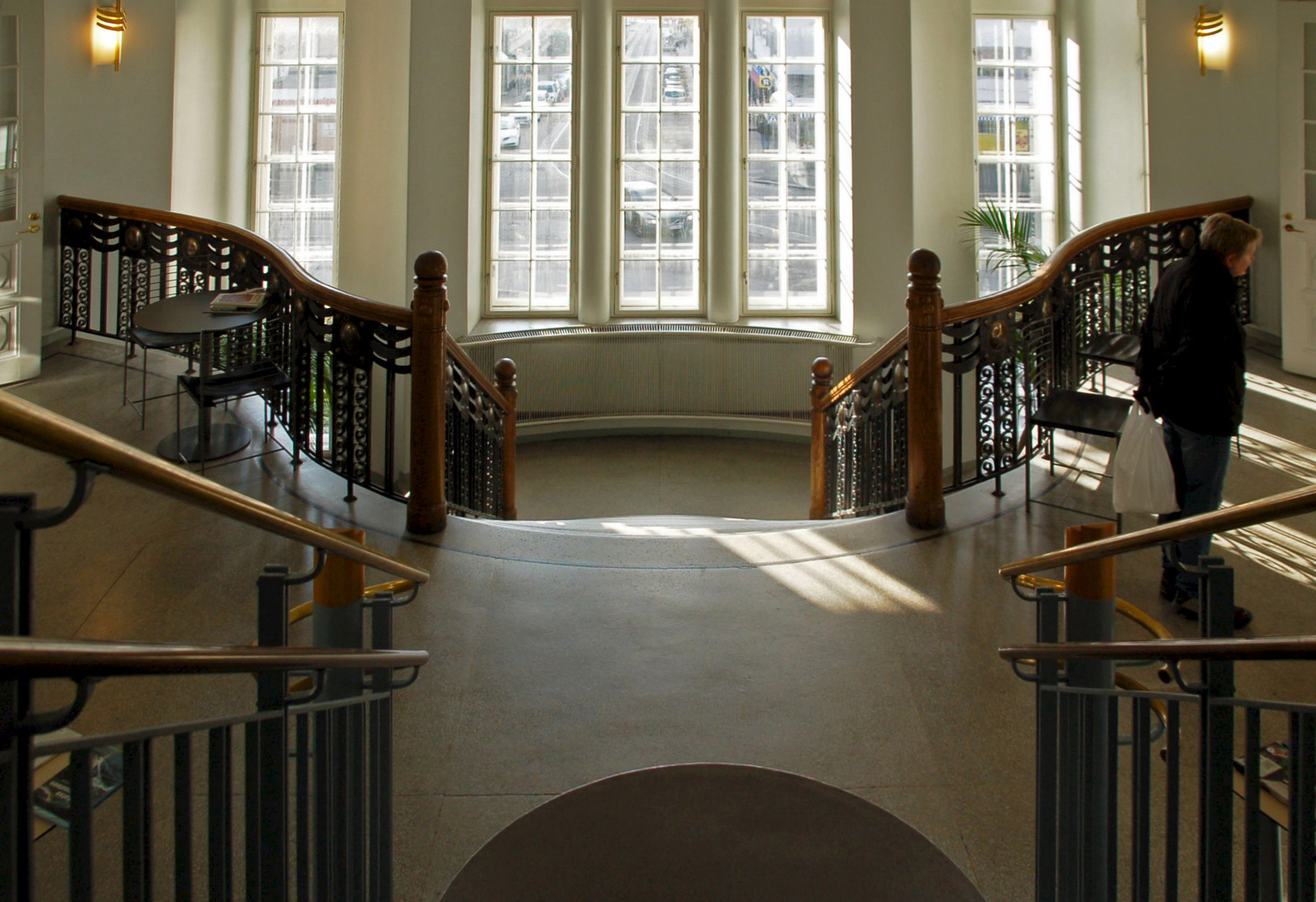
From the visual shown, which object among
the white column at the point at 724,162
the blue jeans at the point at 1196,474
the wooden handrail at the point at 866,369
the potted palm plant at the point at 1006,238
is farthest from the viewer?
the white column at the point at 724,162

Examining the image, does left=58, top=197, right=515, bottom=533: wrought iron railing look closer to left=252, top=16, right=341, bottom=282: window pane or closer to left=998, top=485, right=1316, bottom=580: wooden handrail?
left=252, top=16, right=341, bottom=282: window pane

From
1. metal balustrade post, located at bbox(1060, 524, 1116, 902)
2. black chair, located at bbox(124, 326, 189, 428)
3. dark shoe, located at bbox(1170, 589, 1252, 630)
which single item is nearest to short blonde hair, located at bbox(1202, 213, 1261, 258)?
dark shoe, located at bbox(1170, 589, 1252, 630)

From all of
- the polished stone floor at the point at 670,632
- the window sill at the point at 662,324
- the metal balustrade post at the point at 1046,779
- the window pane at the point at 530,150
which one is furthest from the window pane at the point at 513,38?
the metal balustrade post at the point at 1046,779

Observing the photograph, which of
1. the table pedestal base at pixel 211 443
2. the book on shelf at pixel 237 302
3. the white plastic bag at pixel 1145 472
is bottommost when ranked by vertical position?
the table pedestal base at pixel 211 443

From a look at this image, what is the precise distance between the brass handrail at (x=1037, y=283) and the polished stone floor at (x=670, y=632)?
2.82ft

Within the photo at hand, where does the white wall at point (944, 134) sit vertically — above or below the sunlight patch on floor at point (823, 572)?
above

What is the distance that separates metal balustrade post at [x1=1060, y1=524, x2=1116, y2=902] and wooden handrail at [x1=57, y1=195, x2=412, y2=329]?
349 cm

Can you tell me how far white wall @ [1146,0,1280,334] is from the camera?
25.2 ft

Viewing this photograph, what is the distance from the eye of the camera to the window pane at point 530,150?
1053 cm

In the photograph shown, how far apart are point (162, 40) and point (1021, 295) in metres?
6.55

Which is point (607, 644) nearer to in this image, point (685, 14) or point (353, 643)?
point (353, 643)

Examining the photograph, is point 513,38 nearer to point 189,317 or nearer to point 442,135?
point 442,135

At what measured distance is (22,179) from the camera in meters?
7.68

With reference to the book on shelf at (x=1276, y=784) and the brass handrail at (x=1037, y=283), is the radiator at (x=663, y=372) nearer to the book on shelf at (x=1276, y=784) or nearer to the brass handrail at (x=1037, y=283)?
the brass handrail at (x=1037, y=283)
